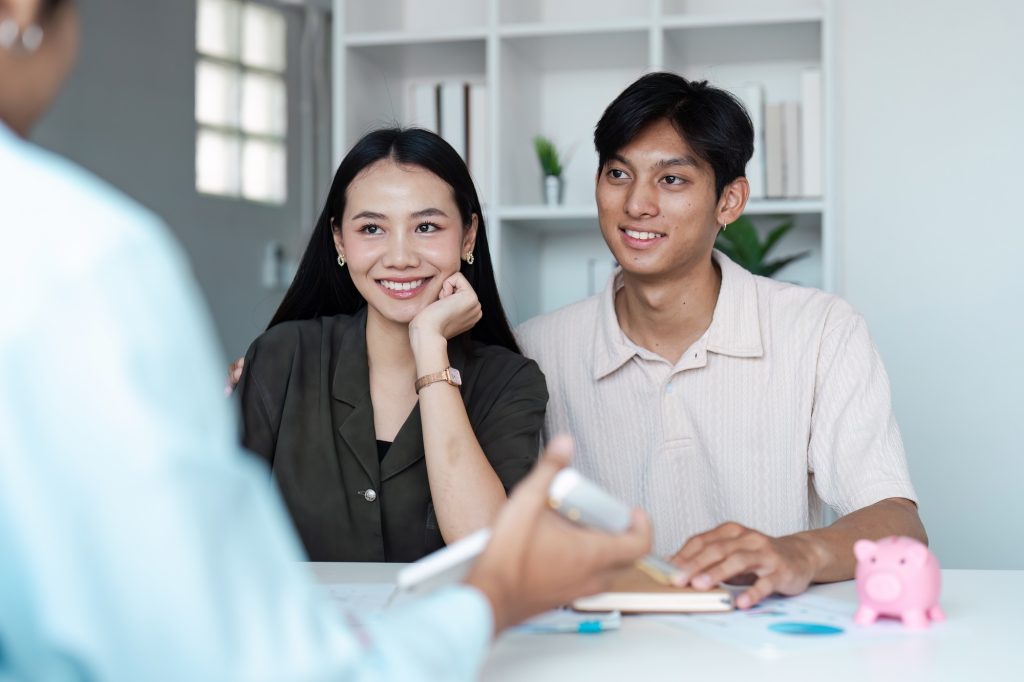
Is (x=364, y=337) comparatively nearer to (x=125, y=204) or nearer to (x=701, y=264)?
(x=701, y=264)

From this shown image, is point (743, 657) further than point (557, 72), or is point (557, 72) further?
point (557, 72)

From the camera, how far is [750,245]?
2926 mm

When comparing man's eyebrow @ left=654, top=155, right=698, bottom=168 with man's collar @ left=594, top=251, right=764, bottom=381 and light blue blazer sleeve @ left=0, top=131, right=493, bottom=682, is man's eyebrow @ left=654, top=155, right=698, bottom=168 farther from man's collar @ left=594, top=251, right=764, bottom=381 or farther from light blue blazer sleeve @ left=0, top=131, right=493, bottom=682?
light blue blazer sleeve @ left=0, top=131, right=493, bottom=682

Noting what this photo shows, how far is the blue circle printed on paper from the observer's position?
3.72ft

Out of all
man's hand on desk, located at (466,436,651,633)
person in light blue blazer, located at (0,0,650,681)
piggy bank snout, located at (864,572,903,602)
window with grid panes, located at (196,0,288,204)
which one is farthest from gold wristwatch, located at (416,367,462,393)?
window with grid panes, located at (196,0,288,204)

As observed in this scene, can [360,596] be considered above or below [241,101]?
below

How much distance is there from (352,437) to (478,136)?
1.56m

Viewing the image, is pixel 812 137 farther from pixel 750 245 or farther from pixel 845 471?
pixel 845 471

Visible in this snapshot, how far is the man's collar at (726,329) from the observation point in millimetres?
2041

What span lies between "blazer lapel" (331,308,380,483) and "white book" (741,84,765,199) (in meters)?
1.37

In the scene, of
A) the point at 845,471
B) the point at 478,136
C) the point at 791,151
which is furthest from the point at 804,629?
the point at 478,136

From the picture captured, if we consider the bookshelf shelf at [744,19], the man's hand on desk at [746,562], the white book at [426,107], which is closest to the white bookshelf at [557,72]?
the bookshelf shelf at [744,19]

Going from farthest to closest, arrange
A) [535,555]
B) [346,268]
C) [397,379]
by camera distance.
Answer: [346,268] → [397,379] → [535,555]

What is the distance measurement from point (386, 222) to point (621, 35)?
1387 millimetres
